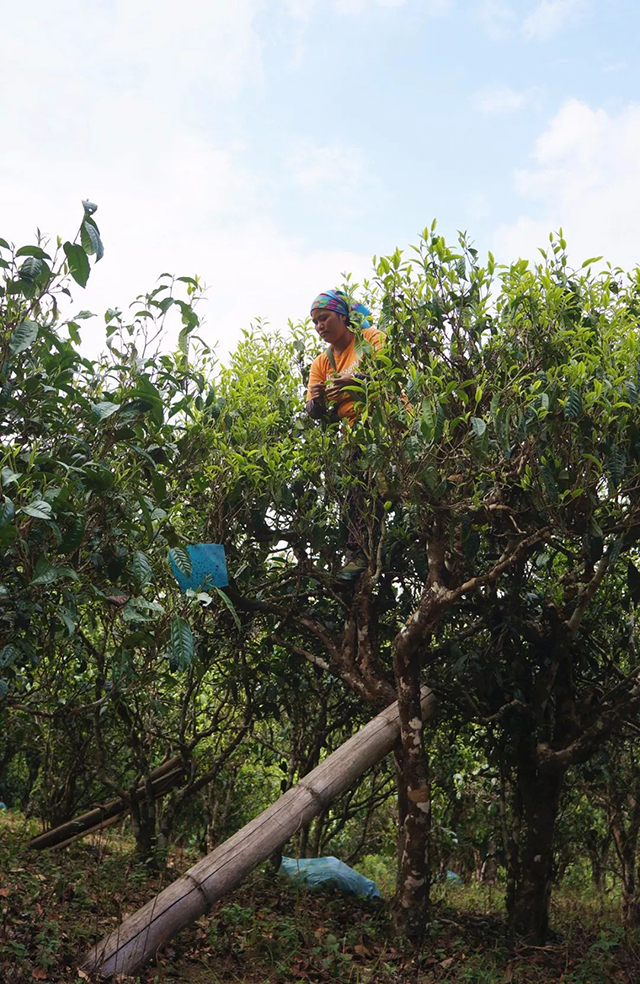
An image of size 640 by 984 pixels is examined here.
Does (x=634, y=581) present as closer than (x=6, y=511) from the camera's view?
No

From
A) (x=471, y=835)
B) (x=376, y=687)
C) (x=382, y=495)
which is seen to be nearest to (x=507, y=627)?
(x=376, y=687)

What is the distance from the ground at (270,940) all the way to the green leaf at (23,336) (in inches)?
107

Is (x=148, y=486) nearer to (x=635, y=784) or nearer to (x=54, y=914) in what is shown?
(x=54, y=914)

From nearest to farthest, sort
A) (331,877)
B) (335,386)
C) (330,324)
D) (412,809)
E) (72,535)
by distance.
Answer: (72,535) → (412,809) → (335,386) → (330,324) → (331,877)

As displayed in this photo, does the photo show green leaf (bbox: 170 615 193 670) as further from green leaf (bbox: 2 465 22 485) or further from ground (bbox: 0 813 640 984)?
ground (bbox: 0 813 640 984)

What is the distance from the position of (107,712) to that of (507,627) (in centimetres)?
346

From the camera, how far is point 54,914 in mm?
4797

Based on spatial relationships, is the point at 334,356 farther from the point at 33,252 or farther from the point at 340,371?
the point at 33,252

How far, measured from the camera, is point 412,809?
509cm

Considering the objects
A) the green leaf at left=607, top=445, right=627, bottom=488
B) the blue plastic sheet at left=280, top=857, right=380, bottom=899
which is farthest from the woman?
the blue plastic sheet at left=280, top=857, right=380, bottom=899

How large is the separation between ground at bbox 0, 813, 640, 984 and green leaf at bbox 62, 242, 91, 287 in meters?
3.03

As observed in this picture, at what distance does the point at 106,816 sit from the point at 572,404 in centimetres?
546

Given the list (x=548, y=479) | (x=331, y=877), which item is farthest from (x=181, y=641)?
(x=331, y=877)

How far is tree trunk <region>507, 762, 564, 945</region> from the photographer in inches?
227
